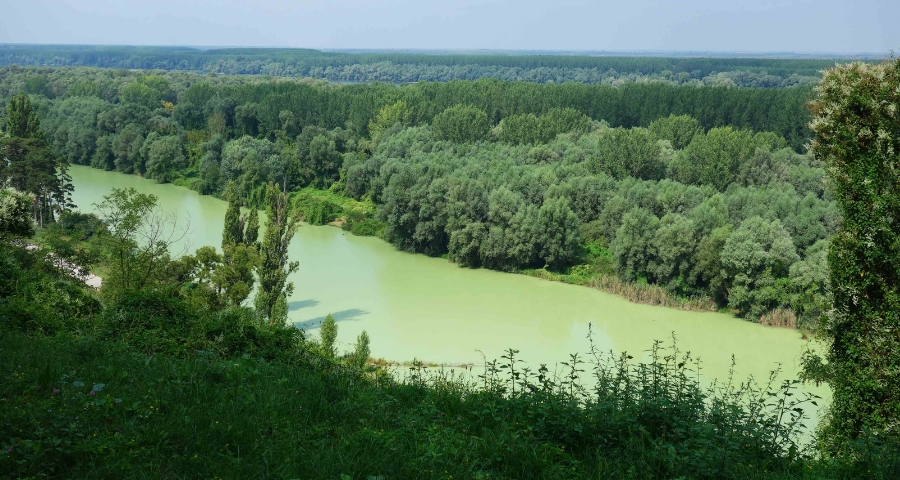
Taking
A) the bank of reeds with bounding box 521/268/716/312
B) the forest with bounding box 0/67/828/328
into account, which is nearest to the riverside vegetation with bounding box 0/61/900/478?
the forest with bounding box 0/67/828/328

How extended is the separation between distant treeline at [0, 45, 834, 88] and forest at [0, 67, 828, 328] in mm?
47604

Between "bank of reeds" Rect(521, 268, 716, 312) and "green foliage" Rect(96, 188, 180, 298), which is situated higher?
"green foliage" Rect(96, 188, 180, 298)

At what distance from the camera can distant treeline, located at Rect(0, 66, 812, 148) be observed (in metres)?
44.4

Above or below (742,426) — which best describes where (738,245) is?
below

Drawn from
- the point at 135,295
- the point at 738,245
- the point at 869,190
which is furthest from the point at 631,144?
the point at 135,295

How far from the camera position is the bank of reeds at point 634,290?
22.5 meters

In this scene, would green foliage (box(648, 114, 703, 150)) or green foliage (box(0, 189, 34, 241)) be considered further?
green foliage (box(648, 114, 703, 150))

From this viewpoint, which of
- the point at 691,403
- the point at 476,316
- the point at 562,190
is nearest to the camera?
the point at 691,403

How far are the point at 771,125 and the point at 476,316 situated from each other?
28.3 metres

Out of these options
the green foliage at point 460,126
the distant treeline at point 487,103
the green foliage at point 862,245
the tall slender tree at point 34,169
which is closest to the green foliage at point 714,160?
the distant treeline at point 487,103

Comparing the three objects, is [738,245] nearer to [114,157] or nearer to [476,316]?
[476,316]

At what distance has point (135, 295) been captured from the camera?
812 cm

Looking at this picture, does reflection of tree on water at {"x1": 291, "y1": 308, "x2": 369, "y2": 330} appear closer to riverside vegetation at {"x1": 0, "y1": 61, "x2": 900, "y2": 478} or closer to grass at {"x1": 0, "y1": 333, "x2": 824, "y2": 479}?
riverside vegetation at {"x1": 0, "y1": 61, "x2": 900, "y2": 478}

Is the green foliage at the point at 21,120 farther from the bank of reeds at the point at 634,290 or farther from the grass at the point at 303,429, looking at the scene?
the grass at the point at 303,429
